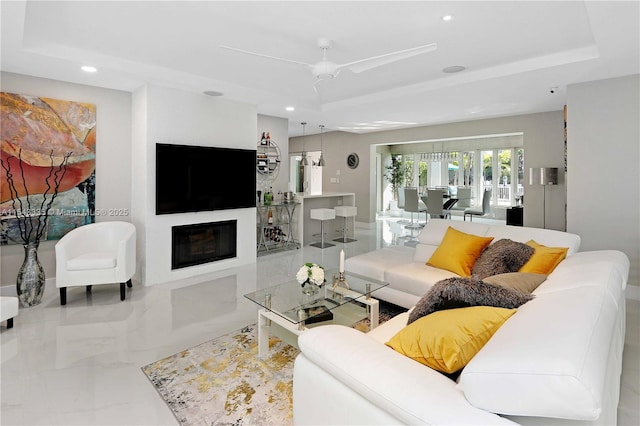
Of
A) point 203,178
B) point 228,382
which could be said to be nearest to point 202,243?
point 203,178

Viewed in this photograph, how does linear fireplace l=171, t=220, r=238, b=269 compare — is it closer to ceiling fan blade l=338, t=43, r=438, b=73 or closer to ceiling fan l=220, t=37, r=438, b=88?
ceiling fan l=220, t=37, r=438, b=88

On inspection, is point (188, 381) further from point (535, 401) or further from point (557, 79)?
point (557, 79)

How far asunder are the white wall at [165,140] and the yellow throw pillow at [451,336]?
12.5 feet

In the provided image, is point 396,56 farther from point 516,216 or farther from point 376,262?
point 516,216

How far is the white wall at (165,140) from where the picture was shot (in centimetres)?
437

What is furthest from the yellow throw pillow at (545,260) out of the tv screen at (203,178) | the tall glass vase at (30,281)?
the tall glass vase at (30,281)

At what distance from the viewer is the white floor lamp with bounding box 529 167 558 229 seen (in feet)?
18.6

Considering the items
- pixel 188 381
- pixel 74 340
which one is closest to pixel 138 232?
pixel 74 340

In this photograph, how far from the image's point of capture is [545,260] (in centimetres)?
256

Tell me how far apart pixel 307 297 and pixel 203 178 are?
2.77 meters

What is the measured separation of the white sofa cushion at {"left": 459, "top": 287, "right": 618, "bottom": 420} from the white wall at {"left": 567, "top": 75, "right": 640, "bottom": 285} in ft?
12.5

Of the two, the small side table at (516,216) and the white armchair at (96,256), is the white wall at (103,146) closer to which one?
the white armchair at (96,256)

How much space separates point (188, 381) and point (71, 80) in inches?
150

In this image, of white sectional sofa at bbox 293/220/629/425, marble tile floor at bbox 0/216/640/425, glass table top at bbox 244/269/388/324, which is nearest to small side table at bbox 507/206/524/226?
marble tile floor at bbox 0/216/640/425
